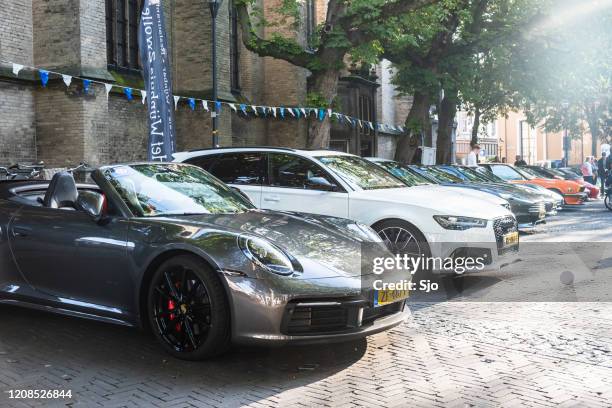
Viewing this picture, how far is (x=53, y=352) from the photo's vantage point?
203 inches

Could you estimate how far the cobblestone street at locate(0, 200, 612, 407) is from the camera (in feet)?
13.6

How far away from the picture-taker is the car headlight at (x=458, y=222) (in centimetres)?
763

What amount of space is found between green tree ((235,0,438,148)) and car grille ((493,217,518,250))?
9.87 m

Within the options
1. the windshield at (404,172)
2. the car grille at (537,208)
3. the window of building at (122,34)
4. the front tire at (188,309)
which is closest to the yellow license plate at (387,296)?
the front tire at (188,309)

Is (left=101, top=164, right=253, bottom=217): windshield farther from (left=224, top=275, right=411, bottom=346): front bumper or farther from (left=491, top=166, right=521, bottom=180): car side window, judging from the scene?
(left=491, top=166, right=521, bottom=180): car side window

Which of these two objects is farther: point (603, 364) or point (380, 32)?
Answer: point (380, 32)

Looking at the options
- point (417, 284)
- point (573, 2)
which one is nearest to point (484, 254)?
point (417, 284)

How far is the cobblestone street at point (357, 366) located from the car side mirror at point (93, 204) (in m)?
0.99

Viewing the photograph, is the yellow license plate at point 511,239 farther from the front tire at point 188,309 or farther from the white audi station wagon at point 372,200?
the front tire at point 188,309

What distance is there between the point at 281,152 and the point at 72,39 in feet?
33.9

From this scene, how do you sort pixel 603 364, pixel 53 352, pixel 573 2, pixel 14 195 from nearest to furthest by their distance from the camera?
pixel 603 364, pixel 53 352, pixel 14 195, pixel 573 2

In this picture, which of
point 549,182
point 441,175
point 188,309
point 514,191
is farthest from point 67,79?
point 549,182

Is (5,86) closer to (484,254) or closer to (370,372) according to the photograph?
(484,254)

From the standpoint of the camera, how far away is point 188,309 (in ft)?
15.6
